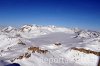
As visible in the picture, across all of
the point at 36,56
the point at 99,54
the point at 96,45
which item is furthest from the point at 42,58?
the point at 96,45

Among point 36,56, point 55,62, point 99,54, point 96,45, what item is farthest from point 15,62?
point 96,45

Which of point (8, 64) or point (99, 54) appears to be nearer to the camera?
point (8, 64)

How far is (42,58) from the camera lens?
3900cm

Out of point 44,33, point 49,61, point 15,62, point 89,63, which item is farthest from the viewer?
point 44,33

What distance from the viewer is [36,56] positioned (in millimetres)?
39031

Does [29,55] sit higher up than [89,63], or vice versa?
[29,55]

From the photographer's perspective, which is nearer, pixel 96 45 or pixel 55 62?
pixel 55 62

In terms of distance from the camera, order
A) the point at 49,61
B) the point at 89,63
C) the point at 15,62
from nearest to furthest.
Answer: the point at 15,62
the point at 49,61
the point at 89,63

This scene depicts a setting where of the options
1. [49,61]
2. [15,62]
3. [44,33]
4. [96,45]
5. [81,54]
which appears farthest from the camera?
[44,33]

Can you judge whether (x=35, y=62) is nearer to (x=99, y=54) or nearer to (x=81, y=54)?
(x=81, y=54)

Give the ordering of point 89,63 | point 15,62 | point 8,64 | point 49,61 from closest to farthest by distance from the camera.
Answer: point 8,64, point 15,62, point 49,61, point 89,63

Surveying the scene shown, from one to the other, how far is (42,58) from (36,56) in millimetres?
1329

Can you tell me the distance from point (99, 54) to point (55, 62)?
14.9 metres

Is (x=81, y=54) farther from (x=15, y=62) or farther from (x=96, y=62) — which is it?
(x=15, y=62)
